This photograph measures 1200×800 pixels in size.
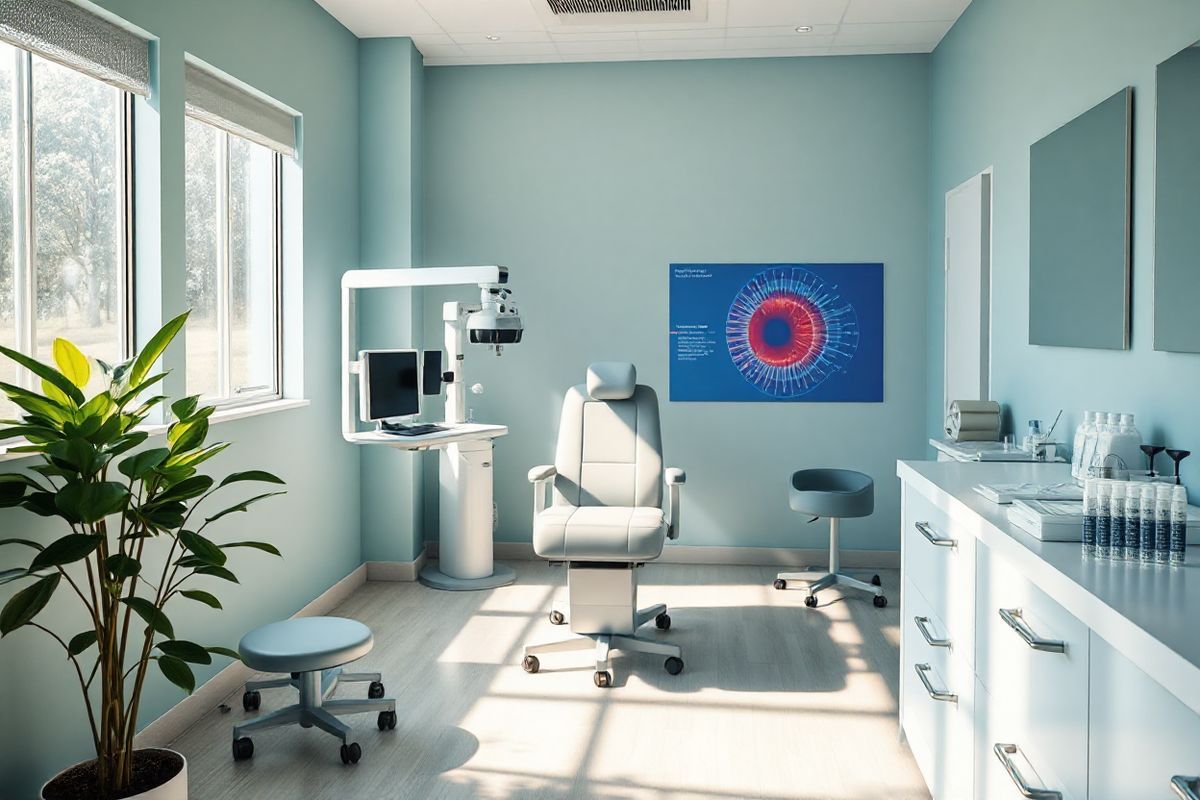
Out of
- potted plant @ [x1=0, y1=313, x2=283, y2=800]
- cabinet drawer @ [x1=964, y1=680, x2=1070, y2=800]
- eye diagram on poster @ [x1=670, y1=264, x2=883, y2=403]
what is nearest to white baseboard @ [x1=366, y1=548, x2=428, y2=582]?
eye diagram on poster @ [x1=670, y1=264, x2=883, y2=403]

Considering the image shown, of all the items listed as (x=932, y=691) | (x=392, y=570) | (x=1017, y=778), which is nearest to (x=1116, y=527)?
(x=1017, y=778)

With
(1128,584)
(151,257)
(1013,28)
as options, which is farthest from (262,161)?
(1128,584)

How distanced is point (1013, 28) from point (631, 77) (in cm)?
217

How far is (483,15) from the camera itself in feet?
15.8

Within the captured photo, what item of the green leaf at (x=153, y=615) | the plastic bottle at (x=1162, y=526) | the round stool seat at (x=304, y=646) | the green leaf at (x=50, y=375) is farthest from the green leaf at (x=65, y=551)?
the plastic bottle at (x=1162, y=526)

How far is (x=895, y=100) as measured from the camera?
5445mm

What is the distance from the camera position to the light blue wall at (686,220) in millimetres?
5488

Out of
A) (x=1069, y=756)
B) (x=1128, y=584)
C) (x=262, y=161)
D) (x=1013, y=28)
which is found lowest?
(x=1069, y=756)

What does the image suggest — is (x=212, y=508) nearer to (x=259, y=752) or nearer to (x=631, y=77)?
(x=259, y=752)

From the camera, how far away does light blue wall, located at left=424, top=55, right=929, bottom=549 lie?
5.49 metres

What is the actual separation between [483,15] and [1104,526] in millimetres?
3783

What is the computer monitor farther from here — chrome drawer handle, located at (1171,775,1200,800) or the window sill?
chrome drawer handle, located at (1171,775,1200,800)

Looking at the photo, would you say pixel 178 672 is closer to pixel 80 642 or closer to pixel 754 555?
pixel 80 642

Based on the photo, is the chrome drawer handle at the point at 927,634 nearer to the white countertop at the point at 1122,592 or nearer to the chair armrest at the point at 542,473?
the white countertop at the point at 1122,592
